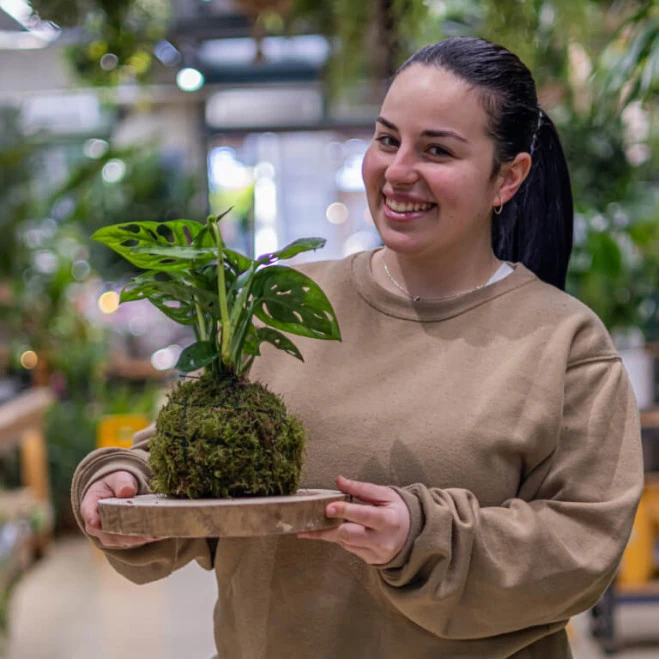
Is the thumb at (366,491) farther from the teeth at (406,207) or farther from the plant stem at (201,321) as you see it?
the teeth at (406,207)

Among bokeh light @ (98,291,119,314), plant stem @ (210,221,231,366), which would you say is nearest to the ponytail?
plant stem @ (210,221,231,366)

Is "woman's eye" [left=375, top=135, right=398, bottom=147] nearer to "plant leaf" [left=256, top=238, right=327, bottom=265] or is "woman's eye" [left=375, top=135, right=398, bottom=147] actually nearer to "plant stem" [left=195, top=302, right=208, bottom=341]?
"plant leaf" [left=256, top=238, right=327, bottom=265]

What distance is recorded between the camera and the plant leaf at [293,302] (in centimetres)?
130

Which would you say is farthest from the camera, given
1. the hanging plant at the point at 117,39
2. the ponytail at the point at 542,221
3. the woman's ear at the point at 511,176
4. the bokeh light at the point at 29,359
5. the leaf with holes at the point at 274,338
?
the bokeh light at the point at 29,359

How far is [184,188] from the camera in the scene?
772 cm

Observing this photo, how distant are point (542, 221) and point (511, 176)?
17 centimetres

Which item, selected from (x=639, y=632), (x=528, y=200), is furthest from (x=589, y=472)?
(x=639, y=632)

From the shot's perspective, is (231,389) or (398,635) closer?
(231,389)

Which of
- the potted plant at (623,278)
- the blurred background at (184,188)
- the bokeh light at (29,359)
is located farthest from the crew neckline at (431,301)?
the bokeh light at (29,359)

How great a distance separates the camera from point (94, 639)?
14.9ft

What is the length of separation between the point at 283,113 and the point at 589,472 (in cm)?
734

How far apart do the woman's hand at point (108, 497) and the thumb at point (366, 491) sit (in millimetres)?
243

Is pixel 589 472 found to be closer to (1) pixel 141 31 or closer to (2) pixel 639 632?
(1) pixel 141 31

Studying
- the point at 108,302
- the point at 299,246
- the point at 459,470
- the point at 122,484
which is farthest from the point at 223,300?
the point at 108,302
